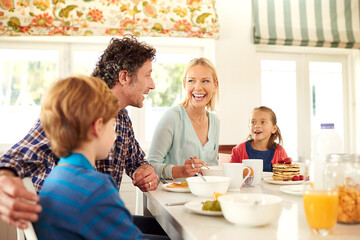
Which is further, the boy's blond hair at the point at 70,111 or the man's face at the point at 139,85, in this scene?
the man's face at the point at 139,85

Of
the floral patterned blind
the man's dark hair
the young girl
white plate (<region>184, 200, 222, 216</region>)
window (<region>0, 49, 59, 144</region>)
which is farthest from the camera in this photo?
window (<region>0, 49, 59, 144</region>)

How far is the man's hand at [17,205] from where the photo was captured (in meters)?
0.78

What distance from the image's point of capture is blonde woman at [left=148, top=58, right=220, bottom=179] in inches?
76.6

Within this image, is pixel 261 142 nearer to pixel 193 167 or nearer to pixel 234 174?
pixel 193 167

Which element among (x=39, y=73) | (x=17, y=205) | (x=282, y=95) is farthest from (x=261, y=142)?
(x=39, y=73)

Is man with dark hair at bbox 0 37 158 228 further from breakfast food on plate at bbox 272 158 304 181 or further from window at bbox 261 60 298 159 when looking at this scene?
window at bbox 261 60 298 159

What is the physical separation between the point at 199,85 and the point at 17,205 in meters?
1.52

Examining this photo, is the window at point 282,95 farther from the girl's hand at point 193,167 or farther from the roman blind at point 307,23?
the girl's hand at point 193,167

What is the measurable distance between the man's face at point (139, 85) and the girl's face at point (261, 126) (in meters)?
1.00

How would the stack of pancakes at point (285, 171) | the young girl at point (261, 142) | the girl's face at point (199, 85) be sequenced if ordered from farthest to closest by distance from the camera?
the young girl at point (261, 142) → the girl's face at point (199, 85) → the stack of pancakes at point (285, 171)

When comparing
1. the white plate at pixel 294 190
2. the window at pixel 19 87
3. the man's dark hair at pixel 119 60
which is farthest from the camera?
the window at pixel 19 87

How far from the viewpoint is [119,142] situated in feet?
5.04

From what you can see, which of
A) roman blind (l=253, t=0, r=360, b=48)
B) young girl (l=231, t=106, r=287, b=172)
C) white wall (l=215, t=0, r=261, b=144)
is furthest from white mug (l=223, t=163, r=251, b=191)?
roman blind (l=253, t=0, r=360, b=48)

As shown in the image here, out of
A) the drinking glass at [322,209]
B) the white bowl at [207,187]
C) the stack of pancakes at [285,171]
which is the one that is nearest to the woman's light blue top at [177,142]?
the stack of pancakes at [285,171]
